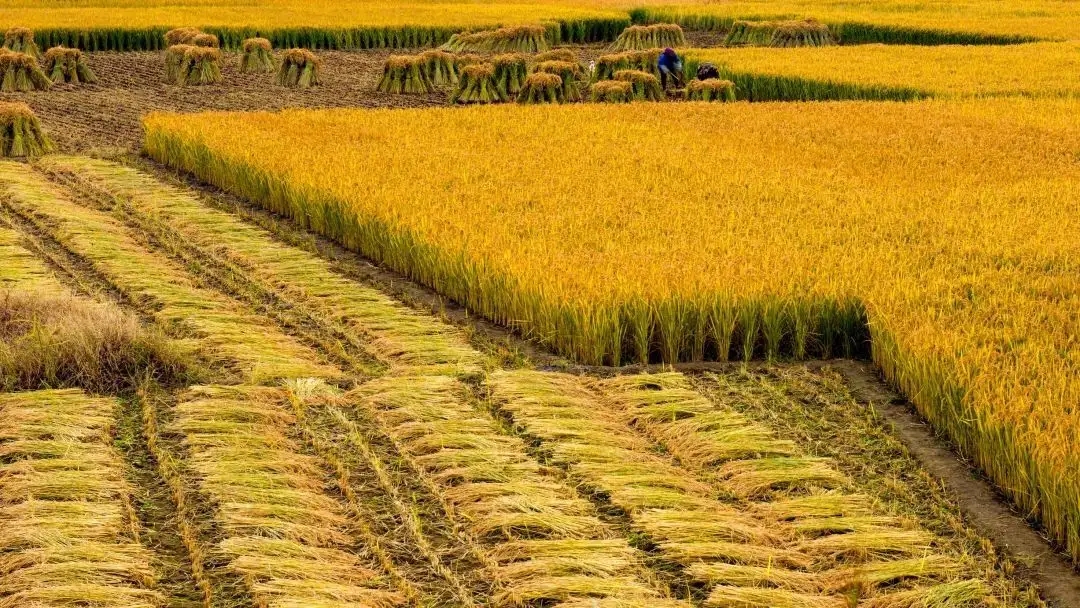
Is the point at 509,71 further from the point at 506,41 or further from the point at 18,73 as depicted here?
the point at 18,73

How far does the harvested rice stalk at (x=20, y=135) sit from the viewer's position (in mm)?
12969

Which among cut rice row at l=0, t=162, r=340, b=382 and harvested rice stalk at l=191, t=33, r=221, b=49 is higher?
harvested rice stalk at l=191, t=33, r=221, b=49

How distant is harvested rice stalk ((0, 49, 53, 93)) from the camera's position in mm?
18562

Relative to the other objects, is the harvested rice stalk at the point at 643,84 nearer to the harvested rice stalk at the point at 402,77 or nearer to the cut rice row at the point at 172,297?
the harvested rice stalk at the point at 402,77

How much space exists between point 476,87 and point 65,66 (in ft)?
18.8

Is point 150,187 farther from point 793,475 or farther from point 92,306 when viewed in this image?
point 793,475

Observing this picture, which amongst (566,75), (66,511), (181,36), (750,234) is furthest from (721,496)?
(181,36)

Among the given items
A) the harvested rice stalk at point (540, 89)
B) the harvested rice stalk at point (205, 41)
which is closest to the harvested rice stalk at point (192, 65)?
the harvested rice stalk at point (205, 41)

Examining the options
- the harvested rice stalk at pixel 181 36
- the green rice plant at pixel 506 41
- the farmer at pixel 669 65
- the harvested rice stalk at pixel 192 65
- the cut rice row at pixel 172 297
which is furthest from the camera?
the green rice plant at pixel 506 41

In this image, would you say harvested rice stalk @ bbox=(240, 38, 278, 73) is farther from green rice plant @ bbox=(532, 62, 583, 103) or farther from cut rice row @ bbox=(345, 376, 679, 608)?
cut rice row @ bbox=(345, 376, 679, 608)

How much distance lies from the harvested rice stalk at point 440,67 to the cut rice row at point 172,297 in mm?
10410

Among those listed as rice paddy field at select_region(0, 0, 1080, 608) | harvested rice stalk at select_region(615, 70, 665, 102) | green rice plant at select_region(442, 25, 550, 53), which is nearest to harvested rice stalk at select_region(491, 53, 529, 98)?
harvested rice stalk at select_region(615, 70, 665, 102)

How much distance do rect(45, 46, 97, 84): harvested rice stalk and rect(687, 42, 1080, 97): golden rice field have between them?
28.7 feet

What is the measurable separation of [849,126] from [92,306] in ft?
26.2
